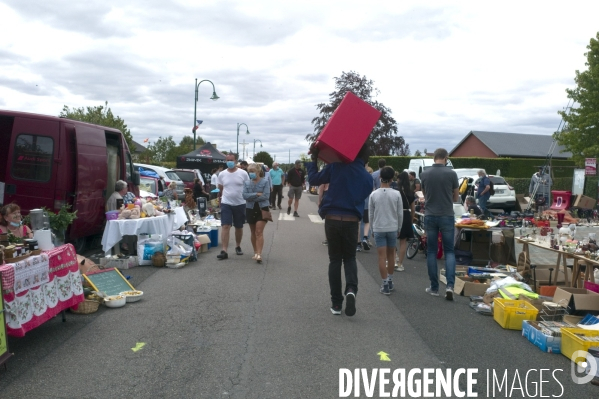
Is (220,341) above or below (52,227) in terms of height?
below

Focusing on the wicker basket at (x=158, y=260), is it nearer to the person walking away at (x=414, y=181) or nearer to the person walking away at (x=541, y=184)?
the person walking away at (x=414, y=181)

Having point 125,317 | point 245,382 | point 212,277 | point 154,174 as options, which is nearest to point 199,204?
point 154,174

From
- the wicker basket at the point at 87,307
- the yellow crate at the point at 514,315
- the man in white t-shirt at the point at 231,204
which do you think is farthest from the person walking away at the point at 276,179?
the yellow crate at the point at 514,315

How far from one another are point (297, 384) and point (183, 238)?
6.87m

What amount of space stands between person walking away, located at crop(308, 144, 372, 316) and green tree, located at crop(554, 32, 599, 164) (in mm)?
29111

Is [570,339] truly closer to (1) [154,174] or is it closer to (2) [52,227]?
(2) [52,227]

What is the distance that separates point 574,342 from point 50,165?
876 centimetres

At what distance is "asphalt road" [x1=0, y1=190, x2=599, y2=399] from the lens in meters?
4.70

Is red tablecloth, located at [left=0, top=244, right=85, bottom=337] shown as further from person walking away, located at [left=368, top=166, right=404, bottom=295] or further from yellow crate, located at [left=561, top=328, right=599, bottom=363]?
yellow crate, located at [left=561, top=328, right=599, bottom=363]

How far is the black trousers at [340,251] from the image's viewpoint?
688 centimetres

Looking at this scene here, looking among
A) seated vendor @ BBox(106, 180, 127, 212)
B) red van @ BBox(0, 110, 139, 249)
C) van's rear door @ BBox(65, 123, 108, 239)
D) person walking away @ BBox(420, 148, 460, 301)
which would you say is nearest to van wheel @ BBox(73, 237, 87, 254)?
red van @ BBox(0, 110, 139, 249)

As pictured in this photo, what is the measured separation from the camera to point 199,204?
19.1m

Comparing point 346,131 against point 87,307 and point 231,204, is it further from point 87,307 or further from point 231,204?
point 231,204

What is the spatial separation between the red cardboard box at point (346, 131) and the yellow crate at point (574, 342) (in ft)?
9.37
